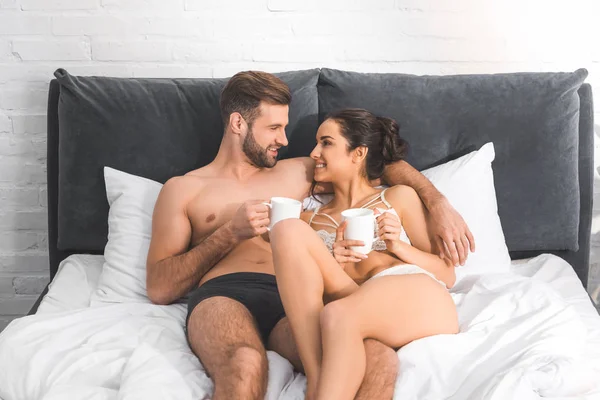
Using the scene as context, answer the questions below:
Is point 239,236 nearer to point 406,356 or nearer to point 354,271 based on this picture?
point 354,271

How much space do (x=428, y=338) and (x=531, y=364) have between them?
23 centimetres

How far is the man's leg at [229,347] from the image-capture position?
1689mm

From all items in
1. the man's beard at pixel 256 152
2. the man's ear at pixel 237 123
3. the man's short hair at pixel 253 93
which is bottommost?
the man's beard at pixel 256 152

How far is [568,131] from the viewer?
2.52 metres

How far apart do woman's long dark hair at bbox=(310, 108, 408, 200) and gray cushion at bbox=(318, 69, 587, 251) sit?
0.11 meters

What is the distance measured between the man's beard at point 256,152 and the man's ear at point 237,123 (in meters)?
0.02

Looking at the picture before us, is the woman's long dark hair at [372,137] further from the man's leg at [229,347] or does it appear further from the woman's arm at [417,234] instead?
the man's leg at [229,347]

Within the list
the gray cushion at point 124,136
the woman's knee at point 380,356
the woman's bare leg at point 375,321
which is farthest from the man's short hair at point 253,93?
the woman's knee at point 380,356

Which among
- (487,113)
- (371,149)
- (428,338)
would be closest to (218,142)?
(371,149)

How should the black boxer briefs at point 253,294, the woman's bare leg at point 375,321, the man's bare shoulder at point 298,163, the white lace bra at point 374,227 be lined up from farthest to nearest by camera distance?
the man's bare shoulder at point 298,163 < the white lace bra at point 374,227 < the black boxer briefs at point 253,294 < the woman's bare leg at point 375,321

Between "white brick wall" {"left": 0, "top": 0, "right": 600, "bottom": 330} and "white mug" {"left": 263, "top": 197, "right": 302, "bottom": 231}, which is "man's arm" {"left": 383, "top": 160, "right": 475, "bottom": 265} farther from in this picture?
"white brick wall" {"left": 0, "top": 0, "right": 600, "bottom": 330}

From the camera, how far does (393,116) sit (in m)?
2.49

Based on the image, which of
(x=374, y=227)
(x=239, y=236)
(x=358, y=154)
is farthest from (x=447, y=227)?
(x=239, y=236)

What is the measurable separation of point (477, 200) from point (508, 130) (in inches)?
10.5
